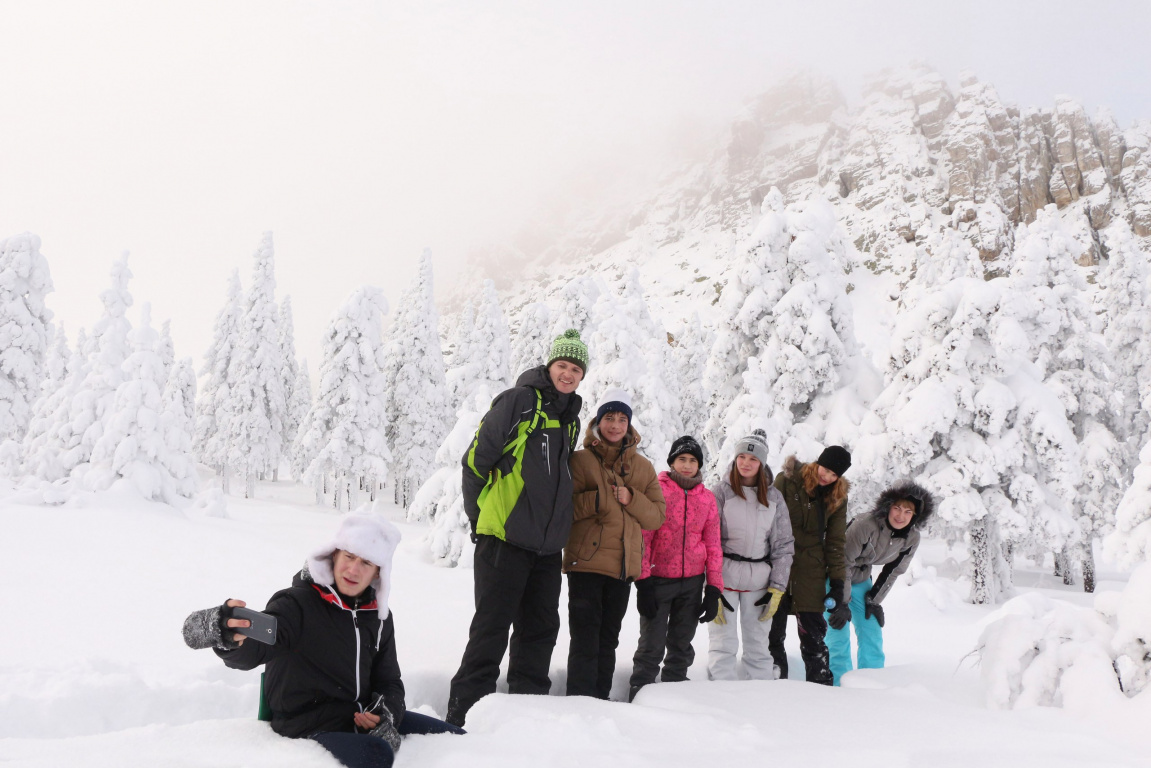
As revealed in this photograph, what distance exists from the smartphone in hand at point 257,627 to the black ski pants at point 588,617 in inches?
92.6

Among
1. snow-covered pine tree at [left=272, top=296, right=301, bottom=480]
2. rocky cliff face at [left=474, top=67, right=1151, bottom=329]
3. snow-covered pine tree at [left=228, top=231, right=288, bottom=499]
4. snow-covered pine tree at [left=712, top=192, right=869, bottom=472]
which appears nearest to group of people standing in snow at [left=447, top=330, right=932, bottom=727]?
snow-covered pine tree at [left=712, top=192, right=869, bottom=472]

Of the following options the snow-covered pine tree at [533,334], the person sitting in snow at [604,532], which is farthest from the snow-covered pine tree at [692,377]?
the person sitting in snow at [604,532]

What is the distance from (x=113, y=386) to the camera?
68.4 ft

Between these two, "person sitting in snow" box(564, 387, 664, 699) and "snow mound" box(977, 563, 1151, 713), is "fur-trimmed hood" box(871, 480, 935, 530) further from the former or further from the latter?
"person sitting in snow" box(564, 387, 664, 699)

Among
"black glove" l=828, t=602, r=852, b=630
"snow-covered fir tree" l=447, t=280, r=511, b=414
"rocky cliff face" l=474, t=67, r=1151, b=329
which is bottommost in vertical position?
"black glove" l=828, t=602, r=852, b=630

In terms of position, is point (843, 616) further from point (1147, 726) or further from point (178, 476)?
point (178, 476)

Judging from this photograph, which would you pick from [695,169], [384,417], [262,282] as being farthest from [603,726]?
[695,169]

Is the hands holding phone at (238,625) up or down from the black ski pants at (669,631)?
up

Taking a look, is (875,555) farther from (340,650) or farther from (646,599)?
(340,650)

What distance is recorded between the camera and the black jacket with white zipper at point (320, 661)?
2.86 meters

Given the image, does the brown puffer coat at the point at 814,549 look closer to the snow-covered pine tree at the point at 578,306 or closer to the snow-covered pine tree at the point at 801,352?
the snow-covered pine tree at the point at 801,352

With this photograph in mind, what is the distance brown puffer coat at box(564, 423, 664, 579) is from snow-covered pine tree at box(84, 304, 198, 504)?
60.7ft

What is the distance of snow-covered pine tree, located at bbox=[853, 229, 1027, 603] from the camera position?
601 inches

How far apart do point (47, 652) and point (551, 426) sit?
184 inches
